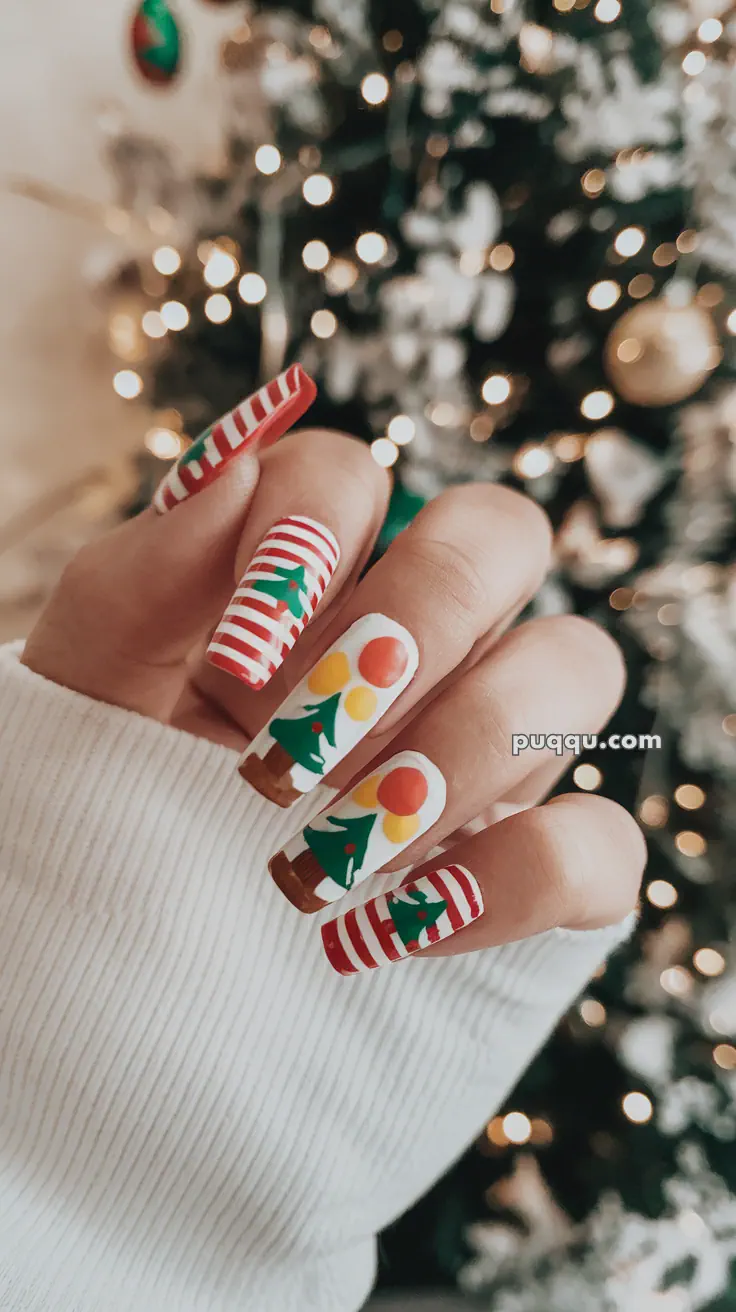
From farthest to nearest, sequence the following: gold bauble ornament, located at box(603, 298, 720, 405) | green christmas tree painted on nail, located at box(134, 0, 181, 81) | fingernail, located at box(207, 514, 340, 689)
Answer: green christmas tree painted on nail, located at box(134, 0, 181, 81) < gold bauble ornament, located at box(603, 298, 720, 405) < fingernail, located at box(207, 514, 340, 689)

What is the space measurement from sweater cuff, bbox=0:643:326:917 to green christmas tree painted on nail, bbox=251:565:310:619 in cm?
9

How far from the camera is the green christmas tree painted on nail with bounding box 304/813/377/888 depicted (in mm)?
314

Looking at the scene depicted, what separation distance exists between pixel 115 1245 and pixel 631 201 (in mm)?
671

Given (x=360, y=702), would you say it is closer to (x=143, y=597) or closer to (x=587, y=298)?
(x=143, y=597)

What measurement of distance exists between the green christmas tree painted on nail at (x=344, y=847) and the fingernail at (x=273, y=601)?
0.22ft

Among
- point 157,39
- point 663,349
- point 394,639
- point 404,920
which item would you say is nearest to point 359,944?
→ point 404,920

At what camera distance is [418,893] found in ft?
1.07

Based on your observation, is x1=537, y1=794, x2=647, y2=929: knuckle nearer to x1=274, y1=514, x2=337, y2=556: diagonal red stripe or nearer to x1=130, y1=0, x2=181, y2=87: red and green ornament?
x1=274, y1=514, x2=337, y2=556: diagonal red stripe

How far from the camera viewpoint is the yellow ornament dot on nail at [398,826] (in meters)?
0.31

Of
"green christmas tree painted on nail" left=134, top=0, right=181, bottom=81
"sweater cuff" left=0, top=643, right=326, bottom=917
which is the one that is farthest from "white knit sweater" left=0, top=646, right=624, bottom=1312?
"green christmas tree painted on nail" left=134, top=0, right=181, bottom=81

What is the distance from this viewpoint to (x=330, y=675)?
1.04ft

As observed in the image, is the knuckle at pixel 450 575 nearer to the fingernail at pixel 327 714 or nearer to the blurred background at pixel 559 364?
the fingernail at pixel 327 714

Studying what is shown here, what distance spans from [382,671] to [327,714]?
28 mm

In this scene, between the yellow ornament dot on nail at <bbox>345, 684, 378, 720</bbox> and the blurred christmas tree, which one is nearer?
the yellow ornament dot on nail at <bbox>345, 684, 378, 720</bbox>
